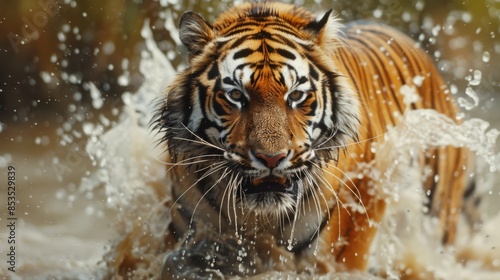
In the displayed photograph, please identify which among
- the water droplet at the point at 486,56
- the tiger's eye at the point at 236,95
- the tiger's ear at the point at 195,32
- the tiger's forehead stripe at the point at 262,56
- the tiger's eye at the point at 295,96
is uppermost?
the tiger's ear at the point at 195,32

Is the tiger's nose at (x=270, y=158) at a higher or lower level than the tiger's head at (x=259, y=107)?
lower

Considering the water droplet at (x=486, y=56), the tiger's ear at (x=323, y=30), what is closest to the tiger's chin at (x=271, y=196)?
the tiger's ear at (x=323, y=30)

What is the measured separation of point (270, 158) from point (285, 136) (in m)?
0.08

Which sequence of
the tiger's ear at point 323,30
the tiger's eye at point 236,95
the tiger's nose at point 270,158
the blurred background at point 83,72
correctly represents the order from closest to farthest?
the tiger's nose at point 270,158 < the tiger's eye at point 236,95 < the tiger's ear at point 323,30 < the blurred background at point 83,72

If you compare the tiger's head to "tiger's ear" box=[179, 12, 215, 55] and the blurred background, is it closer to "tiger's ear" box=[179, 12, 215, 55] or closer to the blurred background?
"tiger's ear" box=[179, 12, 215, 55]

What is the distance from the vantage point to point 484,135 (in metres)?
2.20

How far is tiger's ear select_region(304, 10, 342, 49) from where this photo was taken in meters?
1.99

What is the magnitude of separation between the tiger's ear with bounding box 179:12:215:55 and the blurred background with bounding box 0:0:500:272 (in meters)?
0.13

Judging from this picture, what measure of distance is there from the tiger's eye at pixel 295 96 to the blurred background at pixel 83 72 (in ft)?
1.29

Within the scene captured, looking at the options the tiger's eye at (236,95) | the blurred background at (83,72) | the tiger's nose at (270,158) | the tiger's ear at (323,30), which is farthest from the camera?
the blurred background at (83,72)

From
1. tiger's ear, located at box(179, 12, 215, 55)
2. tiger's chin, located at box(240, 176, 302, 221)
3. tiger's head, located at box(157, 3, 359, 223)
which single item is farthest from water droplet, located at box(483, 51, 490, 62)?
tiger's ear, located at box(179, 12, 215, 55)

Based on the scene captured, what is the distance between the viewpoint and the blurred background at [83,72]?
2.16m

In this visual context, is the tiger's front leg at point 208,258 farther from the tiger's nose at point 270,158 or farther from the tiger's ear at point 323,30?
the tiger's ear at point 323,30

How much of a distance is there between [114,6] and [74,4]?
0.47ft
